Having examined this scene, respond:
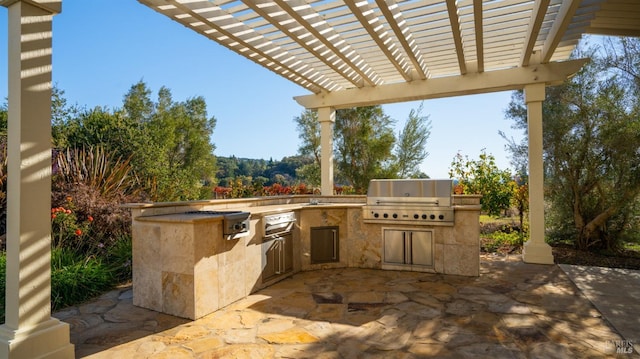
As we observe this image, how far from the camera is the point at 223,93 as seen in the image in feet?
63.1

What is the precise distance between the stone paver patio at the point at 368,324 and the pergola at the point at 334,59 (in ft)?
2.64

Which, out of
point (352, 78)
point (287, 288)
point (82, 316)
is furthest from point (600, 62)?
point (82, 316)

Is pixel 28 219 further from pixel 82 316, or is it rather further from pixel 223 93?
pixel 223 93

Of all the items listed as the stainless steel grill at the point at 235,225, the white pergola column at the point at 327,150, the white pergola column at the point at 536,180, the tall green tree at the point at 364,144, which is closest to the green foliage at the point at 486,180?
the white pergola column at the point at 536,180

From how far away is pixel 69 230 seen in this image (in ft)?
15.6

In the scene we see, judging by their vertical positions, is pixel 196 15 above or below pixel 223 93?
below

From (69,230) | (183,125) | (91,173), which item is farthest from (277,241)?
(183,125)

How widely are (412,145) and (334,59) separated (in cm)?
705

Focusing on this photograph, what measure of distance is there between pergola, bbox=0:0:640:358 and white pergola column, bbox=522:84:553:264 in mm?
15

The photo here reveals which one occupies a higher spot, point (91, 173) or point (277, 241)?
point (91, 173)

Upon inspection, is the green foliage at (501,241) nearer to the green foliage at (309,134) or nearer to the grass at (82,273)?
the grass at (82,273)

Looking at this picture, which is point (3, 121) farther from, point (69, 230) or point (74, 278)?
point (74, 278)

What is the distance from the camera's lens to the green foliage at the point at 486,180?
7.06 meters

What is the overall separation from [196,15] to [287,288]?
125 inches
